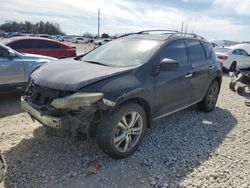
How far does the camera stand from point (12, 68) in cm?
649

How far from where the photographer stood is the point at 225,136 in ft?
16.7

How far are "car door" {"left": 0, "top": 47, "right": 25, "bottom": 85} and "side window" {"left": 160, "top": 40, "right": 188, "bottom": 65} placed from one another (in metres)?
3.70

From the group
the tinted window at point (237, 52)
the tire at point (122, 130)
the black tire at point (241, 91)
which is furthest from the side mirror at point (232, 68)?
the tire at point (122, 130)

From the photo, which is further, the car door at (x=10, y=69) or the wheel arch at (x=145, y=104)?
the car door at (x=10, y=69)

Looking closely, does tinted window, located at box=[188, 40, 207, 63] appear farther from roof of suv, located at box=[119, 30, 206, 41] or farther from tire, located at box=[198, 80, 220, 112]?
tire, located at box=[198, 80, 220, 112]

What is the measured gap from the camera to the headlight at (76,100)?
337 centimetres

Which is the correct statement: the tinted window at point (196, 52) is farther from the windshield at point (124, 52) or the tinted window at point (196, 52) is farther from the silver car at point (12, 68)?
the silver car at point (12, 68)

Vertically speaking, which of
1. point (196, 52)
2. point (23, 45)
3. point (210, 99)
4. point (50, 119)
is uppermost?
point (196, 52)

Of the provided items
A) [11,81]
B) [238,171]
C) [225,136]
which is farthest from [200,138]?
[11,81]

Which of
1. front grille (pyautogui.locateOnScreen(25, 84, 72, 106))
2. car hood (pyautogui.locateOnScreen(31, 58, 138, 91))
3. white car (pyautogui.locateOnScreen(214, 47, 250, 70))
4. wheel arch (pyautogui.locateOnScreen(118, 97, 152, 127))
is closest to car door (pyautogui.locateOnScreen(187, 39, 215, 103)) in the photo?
wheel arch (pyautogui.locateOnScreen(118, 97, 152, 127))

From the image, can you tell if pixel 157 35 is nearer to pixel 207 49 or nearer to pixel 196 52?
pixel 196 52

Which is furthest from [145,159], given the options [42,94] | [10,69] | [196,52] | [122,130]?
[10,69]

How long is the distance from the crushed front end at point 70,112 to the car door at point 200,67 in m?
2.48

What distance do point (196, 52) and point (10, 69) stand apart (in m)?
4.09
